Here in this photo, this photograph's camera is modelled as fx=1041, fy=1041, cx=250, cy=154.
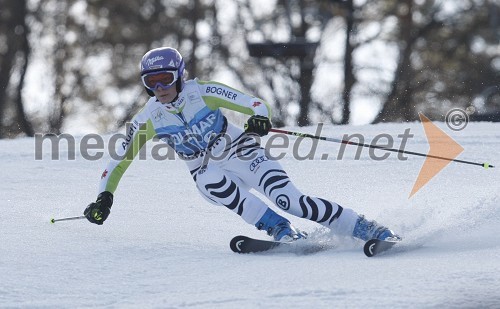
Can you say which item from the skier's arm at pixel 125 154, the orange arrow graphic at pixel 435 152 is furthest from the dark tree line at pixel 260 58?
the skier's arm at pixel 125 154

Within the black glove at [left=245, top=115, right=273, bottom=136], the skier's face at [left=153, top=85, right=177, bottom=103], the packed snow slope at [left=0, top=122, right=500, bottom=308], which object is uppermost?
the skier's face at [left=153, top=85, right=177, bottom=103]

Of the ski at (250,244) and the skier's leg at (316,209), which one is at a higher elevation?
the skier's leg at (316,209)

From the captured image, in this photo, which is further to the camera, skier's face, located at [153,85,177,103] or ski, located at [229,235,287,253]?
skier's face, located at [153,85,177,103]

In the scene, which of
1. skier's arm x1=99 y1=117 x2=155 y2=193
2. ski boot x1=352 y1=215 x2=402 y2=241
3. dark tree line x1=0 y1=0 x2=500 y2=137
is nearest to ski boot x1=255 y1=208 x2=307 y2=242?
ski boot x1=352 y1=215 x2=402 y2=241

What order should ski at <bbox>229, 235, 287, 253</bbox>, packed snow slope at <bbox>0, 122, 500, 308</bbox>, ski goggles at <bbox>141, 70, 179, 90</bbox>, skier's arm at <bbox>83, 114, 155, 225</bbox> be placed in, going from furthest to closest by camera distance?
1. skier's arm at <bbox>83, 114, 155, 225</bbox>
2. ski goggles at <bbox>141, 70, 179, 90</bbox>
3. ski at <bbox>229, 235, 287, 253</bbox>
4. packed snow slope at <bbox>0, 122, 500, 308</bbox>

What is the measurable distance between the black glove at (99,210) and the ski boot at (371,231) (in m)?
1.41

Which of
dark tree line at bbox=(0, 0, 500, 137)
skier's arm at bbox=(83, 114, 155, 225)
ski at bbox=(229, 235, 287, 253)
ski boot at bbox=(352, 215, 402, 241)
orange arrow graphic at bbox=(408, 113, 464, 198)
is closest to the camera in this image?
ski boot at bbox=(352, 215, 402, 241)

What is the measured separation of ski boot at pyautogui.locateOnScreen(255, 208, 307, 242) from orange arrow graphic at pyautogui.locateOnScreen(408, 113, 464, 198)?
2.50 m

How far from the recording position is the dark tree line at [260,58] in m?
21.2

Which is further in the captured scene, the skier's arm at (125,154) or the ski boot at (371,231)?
the skier's arm at (125,154)

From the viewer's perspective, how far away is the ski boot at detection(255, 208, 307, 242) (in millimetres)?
5711

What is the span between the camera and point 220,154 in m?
6.01

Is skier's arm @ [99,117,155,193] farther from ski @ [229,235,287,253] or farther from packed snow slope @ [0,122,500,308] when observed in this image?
ski @ [229,235,287,253]

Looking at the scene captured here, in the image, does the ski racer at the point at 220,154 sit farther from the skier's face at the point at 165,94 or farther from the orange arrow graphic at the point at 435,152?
the orange arrow graphic at the point at 435,152
